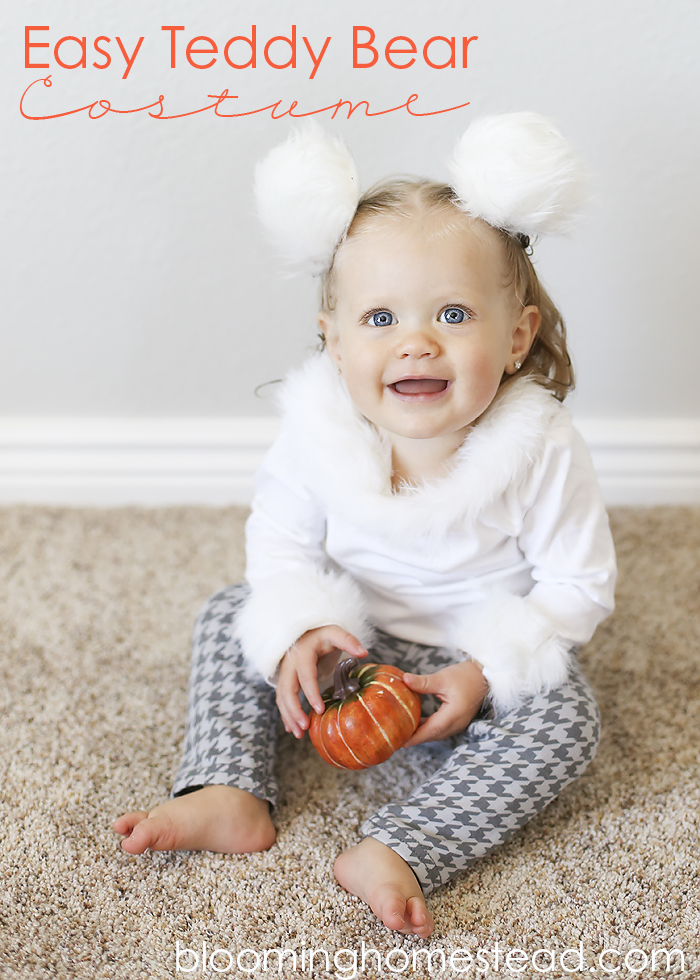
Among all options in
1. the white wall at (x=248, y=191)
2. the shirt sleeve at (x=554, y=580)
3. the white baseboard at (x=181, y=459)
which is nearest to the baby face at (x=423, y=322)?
the shirt sleeve at (x=554, y=580)

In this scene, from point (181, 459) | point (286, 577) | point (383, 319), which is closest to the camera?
point (383, 319)

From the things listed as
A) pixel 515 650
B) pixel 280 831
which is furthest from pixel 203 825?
pixel 515 650

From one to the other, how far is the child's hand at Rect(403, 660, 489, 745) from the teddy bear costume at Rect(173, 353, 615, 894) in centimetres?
2

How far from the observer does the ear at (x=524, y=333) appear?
88cm

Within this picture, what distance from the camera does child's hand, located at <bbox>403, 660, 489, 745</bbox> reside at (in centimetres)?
84

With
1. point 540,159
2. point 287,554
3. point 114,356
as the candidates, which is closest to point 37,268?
point 114,356

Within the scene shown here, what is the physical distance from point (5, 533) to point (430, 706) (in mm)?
750

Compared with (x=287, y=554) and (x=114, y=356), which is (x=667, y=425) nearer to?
(x=287, y=554)

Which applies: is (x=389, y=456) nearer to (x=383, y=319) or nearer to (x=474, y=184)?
(x=383, y=319)

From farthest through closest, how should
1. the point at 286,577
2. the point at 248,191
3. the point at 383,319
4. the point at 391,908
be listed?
the point at 248,191 < the point at 286,577 < the point at 383,319 < the point at 391,908

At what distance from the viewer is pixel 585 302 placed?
1.21 m

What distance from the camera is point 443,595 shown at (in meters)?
0.95

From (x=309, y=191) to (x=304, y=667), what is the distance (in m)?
0.46

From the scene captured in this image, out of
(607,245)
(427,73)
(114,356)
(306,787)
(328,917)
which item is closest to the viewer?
(328,917)
